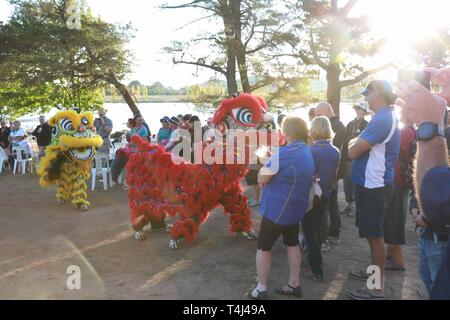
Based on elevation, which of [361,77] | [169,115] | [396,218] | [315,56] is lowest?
[396,218]

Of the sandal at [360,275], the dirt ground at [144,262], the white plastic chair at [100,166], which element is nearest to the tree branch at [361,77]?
the white plastic chair at [100,166]

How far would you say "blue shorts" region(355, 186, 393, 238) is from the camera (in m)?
3.35

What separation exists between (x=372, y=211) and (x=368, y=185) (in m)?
0.22

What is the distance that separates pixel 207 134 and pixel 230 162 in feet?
1.66

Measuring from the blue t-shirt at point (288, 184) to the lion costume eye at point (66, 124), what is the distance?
4.61 m

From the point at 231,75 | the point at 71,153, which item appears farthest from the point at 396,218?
the point at 231,75

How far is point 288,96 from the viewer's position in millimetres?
14680

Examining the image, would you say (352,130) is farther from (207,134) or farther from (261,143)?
(207,134)

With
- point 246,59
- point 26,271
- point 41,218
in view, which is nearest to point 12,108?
point 246,59

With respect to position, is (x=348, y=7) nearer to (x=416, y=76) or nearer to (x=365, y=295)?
(x=365, y=295)

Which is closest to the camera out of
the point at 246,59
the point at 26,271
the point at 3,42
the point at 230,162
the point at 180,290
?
the point at 180,290

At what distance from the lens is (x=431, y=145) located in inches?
65.0

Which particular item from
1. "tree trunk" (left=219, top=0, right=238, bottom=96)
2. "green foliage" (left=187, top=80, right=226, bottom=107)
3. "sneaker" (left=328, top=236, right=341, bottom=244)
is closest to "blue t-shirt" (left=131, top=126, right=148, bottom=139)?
"sneaker" (left=328, top=236, right=341, bottom=244)
